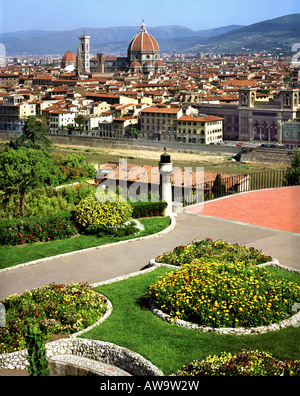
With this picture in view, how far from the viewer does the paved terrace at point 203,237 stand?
6.71 m

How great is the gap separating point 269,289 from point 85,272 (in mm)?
2296

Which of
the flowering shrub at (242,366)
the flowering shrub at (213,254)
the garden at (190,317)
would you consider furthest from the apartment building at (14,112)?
the flowering shrub at (242,366)

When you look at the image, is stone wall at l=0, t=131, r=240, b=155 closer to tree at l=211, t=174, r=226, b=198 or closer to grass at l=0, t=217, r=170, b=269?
tree at l=211, t=174, r=226, b=198

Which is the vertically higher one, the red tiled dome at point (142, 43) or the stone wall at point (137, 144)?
the red tiled dome at point (142, 43)

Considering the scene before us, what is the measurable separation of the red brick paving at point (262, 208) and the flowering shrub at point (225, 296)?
10.8 feet

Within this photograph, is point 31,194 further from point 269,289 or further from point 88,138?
point 88,138

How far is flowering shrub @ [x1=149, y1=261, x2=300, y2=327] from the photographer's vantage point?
4.95 m

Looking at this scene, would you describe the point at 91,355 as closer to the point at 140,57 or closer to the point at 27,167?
the point at 27,167

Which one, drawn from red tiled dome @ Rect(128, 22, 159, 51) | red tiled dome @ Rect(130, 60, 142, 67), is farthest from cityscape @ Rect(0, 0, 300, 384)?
red tiled dome @ Rect(128, 22, 159, 51)

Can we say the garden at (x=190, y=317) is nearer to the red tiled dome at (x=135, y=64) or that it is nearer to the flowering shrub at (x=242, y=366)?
the flowering shrub at (x=242, y=366)

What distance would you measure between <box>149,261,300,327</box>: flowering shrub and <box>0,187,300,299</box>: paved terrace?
1.39m

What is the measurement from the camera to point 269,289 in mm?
5316
